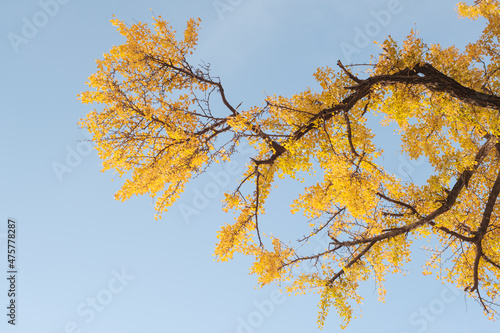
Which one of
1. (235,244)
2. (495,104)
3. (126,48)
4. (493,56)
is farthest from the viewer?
(493,56)

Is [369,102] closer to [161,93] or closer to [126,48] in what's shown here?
[161,93]

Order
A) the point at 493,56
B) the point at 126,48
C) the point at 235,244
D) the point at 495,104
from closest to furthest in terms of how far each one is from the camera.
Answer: the point at 495,104 → the point at 126,48 → the point at 235,244 → the point at 493,56

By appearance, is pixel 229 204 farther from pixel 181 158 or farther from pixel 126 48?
pixel 126 48

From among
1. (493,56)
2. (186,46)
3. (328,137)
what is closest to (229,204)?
(328,137)

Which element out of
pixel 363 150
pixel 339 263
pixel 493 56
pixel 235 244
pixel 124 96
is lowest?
pixel 235 244

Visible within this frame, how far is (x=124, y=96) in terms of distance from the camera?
7.20 m

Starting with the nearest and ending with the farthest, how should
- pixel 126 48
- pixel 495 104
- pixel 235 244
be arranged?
pixel 495 104
pixel 126 48
pixel 235 244

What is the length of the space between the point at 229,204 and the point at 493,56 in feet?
23.8

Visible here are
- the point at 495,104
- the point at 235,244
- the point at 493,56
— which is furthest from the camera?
the point at 493,56

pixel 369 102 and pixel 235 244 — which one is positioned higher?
pixel 369 102

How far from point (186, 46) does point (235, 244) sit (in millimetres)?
4341

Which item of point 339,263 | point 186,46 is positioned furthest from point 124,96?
point 339,263

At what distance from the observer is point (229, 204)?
8.19 metres

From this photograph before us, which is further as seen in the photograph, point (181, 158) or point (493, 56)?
point (493, 56)
